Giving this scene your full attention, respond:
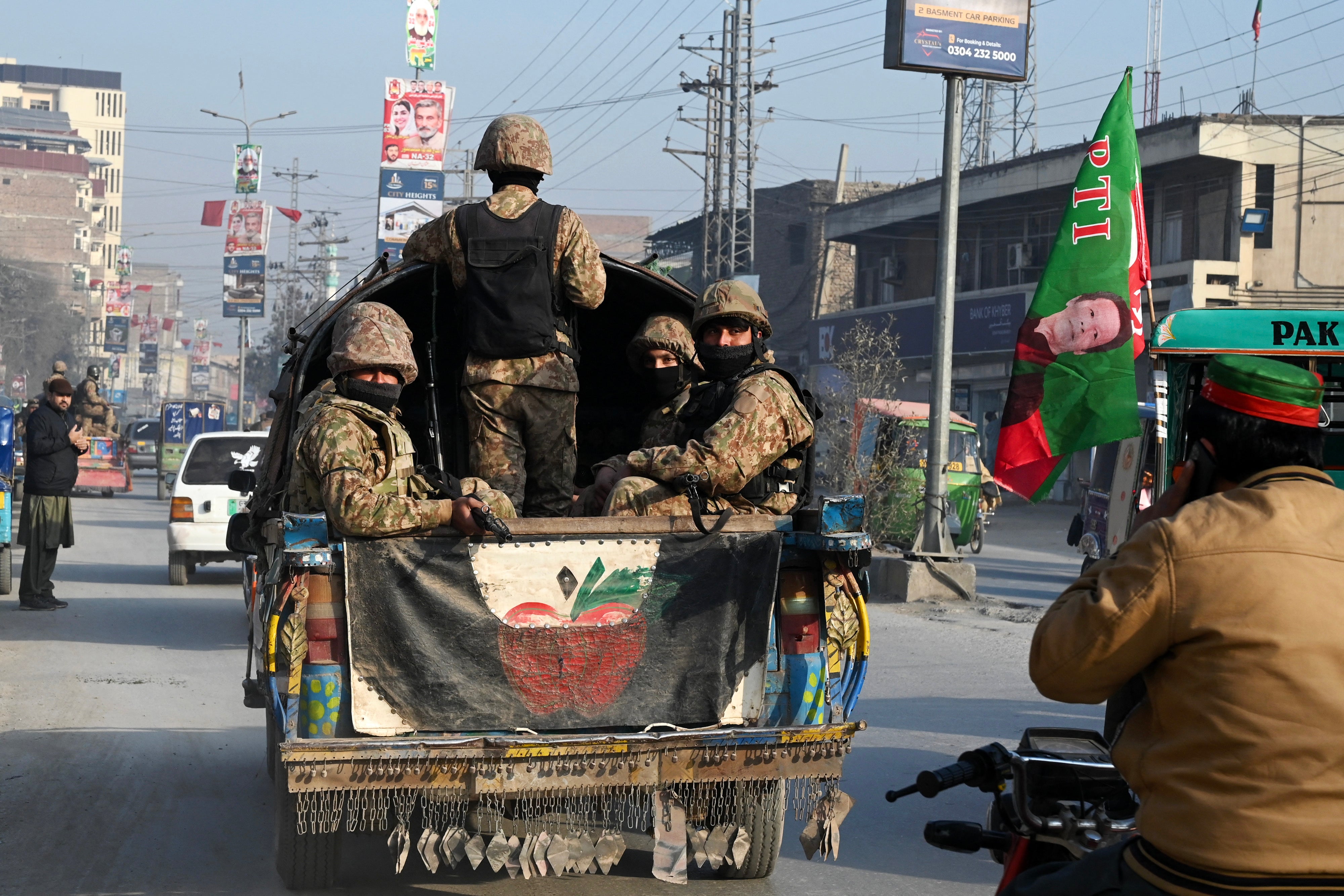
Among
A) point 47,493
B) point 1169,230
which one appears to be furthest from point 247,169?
point 47,493

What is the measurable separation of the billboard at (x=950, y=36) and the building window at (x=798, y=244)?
34794 millimetres

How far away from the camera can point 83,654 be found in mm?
10641

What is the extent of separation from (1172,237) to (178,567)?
24.5 m

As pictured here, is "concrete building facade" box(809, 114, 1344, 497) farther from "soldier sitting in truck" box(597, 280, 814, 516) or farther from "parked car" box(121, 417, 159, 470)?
"parked car" box(121, 417, 159, 470)

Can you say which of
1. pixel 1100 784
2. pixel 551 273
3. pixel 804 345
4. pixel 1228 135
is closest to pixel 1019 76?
pixel 551 273

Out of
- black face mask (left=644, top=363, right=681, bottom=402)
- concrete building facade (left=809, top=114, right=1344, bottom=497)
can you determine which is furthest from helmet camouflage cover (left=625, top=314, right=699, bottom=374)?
concrete building facade (left=809, top=114, right=1344, bottom=497)

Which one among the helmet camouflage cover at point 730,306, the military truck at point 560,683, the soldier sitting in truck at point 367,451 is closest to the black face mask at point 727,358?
the helmet camouflage cover at point 730,306

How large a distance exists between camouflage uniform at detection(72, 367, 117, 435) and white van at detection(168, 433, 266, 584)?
447 inches

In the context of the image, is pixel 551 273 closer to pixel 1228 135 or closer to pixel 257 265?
pixel 1228 135

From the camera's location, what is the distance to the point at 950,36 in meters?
14.8

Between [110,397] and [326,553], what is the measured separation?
89836 mm

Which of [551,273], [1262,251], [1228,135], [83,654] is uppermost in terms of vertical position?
[1228,135]

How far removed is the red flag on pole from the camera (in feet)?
199

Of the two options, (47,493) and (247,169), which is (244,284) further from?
(47,493)
